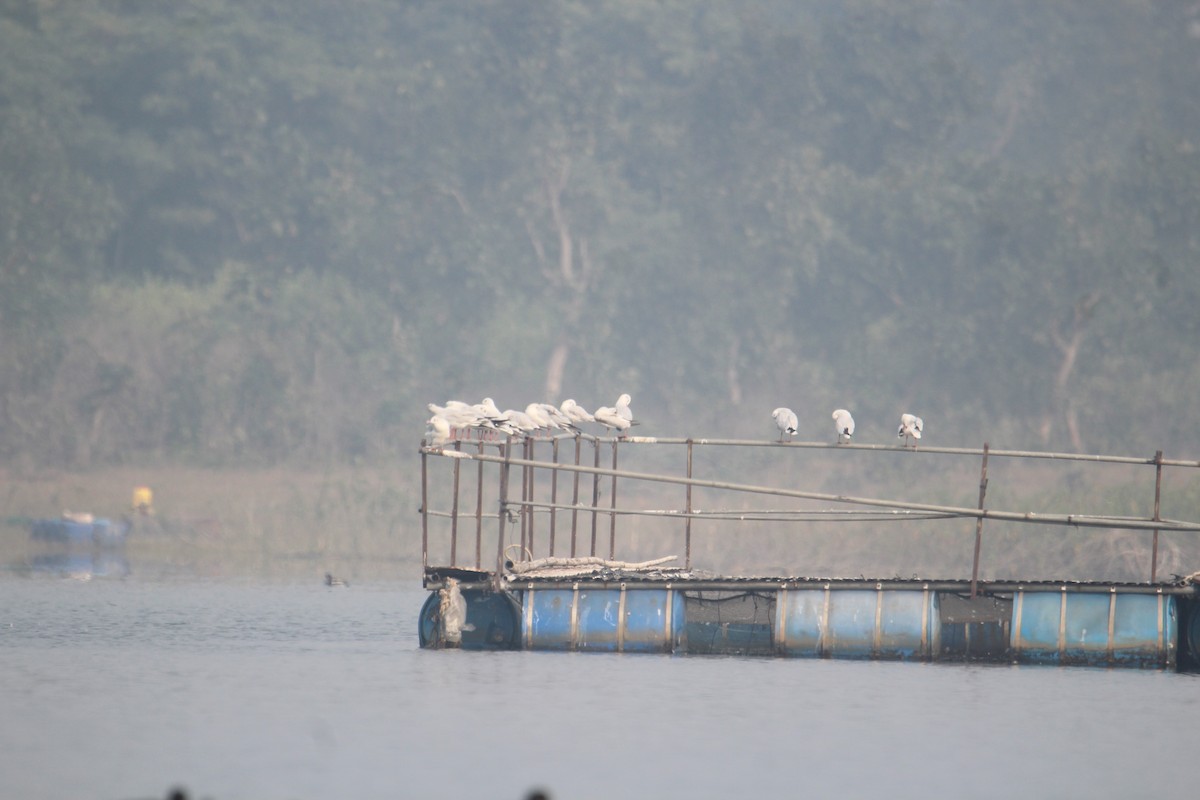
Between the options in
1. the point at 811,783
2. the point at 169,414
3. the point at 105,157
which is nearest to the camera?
the point at 811,783

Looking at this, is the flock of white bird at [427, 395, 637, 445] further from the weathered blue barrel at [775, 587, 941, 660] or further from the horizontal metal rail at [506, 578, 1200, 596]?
the weathered blue barrel at [775, 587, 941, 660]

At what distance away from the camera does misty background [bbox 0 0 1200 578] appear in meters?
66.1

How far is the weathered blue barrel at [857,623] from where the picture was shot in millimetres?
30000

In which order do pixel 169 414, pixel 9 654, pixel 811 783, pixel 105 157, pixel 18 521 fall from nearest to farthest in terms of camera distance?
pixel 811 783 < pixel 9 654 < pixel 18 521 < pixel 169 414 < pixel 105 157

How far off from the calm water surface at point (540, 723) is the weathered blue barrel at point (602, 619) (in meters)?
0.36

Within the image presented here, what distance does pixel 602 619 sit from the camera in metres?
30.5

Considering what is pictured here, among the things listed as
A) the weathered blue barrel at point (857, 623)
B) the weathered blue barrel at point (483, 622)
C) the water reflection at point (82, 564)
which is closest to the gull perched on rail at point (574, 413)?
the weathered blue barrel at point (483, 622)

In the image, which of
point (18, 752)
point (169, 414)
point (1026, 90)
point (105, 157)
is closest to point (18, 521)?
point (169, 414)

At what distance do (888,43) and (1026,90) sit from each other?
12039 millimetres

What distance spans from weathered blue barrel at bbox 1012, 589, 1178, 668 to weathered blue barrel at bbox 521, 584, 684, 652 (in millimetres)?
4997

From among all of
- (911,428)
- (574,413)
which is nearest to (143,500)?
(574,413)

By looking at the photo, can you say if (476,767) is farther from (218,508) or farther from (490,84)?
(490,84)

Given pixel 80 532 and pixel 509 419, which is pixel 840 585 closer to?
pixel 509 419

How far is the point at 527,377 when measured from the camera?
70.1 metres
